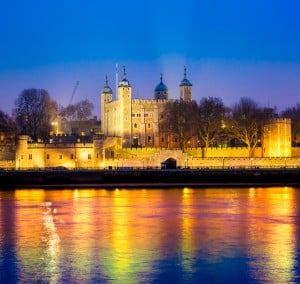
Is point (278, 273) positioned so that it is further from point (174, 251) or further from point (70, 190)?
point (70, 190)

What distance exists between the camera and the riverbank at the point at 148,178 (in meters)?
60.8

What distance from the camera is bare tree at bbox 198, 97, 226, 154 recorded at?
2867 inches

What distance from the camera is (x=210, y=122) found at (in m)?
73.0

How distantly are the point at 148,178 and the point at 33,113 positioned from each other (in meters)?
21.7

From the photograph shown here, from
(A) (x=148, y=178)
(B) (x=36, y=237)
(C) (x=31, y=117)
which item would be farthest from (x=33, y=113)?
(B) (x=36, y=237)

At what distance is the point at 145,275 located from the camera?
22.1 m

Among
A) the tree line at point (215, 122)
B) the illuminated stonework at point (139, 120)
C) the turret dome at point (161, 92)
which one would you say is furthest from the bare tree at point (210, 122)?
the turret dome at point (161, 92)

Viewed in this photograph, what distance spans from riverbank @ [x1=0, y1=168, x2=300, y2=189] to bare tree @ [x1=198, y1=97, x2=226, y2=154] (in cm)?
986

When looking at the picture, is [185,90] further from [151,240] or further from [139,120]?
[151,240]

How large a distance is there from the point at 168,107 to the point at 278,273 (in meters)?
59.3

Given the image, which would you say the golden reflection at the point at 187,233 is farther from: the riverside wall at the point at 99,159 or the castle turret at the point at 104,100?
→ the castle turret at the point at 104,100

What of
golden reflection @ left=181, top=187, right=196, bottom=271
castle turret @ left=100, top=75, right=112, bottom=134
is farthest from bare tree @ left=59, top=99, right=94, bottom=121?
golden reflection @ left=181, top=187, right=196, bottom=271

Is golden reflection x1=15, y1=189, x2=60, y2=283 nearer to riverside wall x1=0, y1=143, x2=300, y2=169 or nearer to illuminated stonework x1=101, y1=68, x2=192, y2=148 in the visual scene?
riverside wall x1=0, y1=143, x2=300, y2=169

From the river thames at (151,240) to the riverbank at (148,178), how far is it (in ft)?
46.0
